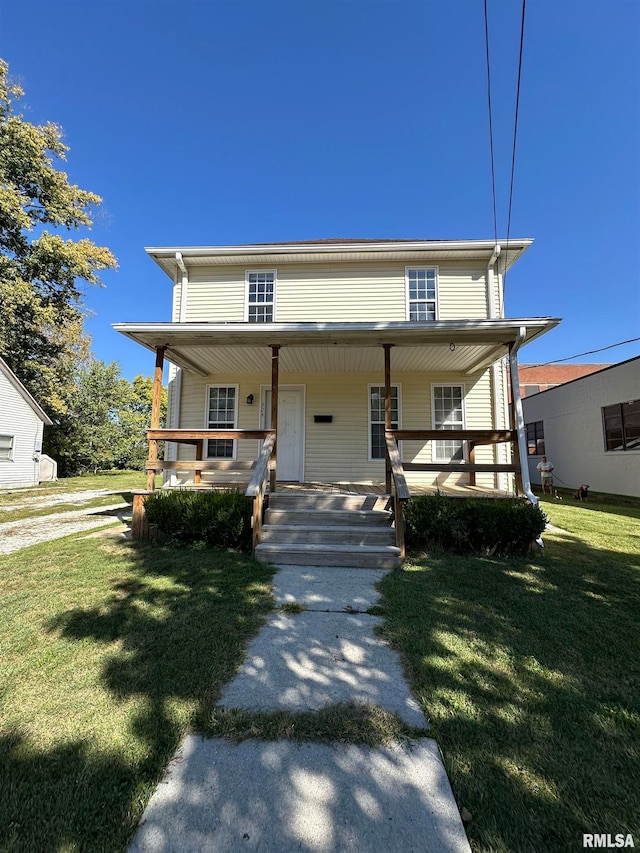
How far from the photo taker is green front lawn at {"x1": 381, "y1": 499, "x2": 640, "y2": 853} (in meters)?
1.50

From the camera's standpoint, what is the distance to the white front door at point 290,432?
29.2ft

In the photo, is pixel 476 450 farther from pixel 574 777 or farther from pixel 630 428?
pixel 574 777

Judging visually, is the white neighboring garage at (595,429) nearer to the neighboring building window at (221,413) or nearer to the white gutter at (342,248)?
the white gutter at (342,248)

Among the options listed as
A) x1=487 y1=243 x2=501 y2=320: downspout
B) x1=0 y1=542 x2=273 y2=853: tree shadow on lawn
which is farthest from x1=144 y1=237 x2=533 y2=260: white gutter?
x1=0 y1=542 x2=273 y2=853: tree shadow on lawn

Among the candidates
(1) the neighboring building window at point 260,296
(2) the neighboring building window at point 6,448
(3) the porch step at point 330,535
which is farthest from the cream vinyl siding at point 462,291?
Answer: (2) the neighboring building window at point 6,448

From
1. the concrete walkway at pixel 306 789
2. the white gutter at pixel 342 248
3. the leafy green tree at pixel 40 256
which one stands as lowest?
the concrete walkway at pixel 306 789

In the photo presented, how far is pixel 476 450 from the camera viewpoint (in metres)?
8.70

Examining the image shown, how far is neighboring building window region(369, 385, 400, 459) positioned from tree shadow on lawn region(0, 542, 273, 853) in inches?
204

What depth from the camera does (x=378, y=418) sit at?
8.96m

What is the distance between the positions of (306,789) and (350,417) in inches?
300

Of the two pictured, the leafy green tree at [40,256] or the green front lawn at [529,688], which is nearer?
the green front lawn at [529,688]

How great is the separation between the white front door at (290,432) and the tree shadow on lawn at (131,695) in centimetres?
455

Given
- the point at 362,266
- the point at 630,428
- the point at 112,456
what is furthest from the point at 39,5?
the point at 630,428

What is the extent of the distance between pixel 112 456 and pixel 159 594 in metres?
20.9
